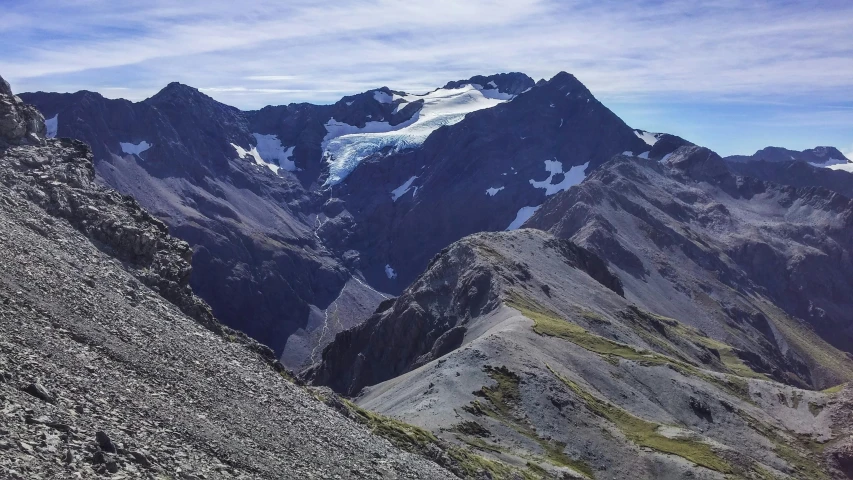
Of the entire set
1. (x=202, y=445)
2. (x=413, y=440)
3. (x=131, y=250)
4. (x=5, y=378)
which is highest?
(x=131, y=250)

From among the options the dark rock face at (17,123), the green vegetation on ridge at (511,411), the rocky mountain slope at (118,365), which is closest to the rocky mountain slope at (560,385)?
the green vegetation on ridge at (511,411)

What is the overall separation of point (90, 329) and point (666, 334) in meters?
168

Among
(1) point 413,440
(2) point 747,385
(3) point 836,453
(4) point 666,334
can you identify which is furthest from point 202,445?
(4) point 666,334

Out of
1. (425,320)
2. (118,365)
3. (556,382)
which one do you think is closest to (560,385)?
(556,382)

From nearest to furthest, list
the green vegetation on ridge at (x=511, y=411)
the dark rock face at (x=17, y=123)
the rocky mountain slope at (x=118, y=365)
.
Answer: the rocky mountain slope at (x=118, y=365), the dark rock face at (x=17, y=123), the green vegetation on ridge at (x=511, y=411)

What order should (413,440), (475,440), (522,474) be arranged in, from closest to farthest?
(413,440), (522,474), (475,440)

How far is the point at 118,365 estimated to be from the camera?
43.4m

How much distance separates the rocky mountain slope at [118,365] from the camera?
33062mm

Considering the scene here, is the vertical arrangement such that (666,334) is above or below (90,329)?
below

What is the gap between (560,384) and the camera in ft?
363

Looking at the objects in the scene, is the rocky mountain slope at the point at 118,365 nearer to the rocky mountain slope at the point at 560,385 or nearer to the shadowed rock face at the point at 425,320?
the rocky mountain slope at the point at 560,385

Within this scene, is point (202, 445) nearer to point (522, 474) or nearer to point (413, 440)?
point (413, 440)

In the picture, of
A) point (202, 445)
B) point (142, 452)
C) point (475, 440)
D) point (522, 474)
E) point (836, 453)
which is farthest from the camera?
point (836, 453)

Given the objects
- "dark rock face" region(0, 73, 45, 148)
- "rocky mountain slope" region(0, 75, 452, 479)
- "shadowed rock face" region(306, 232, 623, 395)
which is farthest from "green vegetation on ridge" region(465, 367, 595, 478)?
"dark rock face" region(0, 73, 45, 148)
